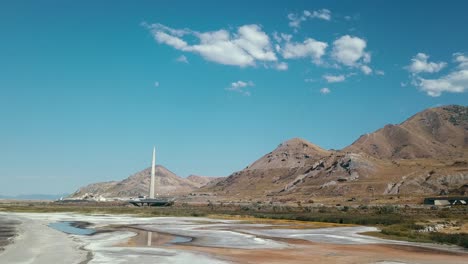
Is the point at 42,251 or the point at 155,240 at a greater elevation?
the point at 155,240

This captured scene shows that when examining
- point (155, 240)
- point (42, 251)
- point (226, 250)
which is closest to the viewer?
point (42, 251)

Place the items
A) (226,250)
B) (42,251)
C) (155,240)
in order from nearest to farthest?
(42,251) → (226,250) → (155,240)

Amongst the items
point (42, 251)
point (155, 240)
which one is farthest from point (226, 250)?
point (42, 251)

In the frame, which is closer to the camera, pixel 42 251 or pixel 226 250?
pixel 42 251

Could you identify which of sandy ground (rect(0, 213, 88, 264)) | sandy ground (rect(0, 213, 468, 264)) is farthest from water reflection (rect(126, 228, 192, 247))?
sandy ground (rect(0, 213, 88, 264))

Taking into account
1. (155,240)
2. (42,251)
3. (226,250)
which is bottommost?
(226,250)

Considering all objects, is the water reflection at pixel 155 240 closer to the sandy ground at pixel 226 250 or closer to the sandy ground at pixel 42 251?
the sandy ground at pixel 226 250

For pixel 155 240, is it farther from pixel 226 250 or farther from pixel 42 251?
pixel 42 251

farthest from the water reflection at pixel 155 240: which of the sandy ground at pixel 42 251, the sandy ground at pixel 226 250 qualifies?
the sandy ground at pixel 42 251

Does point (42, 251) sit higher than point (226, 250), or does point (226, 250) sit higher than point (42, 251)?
point (42, 251)

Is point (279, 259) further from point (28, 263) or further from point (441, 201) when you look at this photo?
point (441, 201)

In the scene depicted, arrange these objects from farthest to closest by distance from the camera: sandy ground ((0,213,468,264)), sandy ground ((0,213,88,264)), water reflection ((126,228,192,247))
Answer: water reflection ((126,228,192,247))
sandy ground ((0,213,468,264))
sandy ground ((0,213,88,264))

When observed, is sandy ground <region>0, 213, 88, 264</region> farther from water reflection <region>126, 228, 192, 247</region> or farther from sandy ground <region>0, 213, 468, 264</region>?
water reflection <region>126, 228, 192, 247</region>

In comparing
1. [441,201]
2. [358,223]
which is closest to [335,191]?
[441,201]
